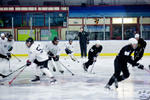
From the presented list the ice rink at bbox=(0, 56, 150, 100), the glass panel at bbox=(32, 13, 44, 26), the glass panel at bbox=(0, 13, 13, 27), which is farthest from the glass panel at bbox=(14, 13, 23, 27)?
the ice rink at bbox=(0, 56, 150, 100)

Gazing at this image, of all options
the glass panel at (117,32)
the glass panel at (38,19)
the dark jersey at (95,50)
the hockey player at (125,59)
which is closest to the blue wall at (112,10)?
the glass panel at (38,19)

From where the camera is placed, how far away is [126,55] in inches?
212

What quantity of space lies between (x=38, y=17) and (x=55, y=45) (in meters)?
10.5

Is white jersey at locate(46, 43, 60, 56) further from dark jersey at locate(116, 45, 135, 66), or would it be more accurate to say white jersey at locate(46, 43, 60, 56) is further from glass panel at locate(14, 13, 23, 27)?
glass panel at locate(14, 13, 23, 27)

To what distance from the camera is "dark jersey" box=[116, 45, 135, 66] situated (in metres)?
5.32

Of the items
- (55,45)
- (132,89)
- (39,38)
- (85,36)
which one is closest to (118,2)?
(39,38)

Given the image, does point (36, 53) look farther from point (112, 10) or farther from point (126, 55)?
point (112, 10)

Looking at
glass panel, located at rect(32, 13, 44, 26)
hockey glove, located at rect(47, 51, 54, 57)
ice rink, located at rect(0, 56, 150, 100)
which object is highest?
glass panel, located at rect(32, 13, 44, 26)

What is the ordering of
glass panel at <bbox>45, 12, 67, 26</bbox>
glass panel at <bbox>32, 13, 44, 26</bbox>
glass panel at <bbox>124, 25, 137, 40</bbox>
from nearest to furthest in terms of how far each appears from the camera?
glass panel at <bbox>124, 25, 137, 40</bbox>, glass panel at <bbox>45, 12, 67, 26</bbox>, glass panel at <bbox>32, 13, 44, 26</bbox>

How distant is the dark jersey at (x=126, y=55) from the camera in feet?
17.4

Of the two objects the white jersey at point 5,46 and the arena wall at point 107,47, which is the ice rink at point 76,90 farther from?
the arena wall at point 107,47

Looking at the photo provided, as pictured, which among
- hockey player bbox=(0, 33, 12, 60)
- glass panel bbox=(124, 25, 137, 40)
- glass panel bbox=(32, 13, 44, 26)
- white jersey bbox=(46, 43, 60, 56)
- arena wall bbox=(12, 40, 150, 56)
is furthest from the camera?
glass panel bbox=(32, 13, 44, 26)

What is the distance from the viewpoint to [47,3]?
19953mm

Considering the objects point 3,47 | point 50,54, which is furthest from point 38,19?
point 50,54
